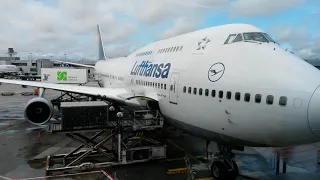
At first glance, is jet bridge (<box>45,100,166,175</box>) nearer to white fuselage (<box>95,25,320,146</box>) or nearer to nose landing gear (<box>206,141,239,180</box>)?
white fuselage (<box>95,25,320,146</box>)

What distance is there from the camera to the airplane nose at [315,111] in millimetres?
7387

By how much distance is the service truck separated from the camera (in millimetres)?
39116

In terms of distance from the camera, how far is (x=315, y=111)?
24.3 ft

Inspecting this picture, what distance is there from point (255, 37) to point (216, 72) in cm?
208

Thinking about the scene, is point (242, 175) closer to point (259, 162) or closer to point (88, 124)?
point (259, 162)

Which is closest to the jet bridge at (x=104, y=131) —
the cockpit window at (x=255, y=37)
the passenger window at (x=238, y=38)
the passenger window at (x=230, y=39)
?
the passenger window at (x=230, y=39)

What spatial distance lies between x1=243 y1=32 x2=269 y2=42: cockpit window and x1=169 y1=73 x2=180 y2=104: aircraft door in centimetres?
320

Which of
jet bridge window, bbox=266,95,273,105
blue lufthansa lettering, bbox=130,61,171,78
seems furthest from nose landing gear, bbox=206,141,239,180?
blue lufthansa lettering, bbox=130,61,171,78

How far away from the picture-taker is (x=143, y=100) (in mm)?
14562

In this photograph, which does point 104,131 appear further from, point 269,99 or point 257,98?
point 269,99

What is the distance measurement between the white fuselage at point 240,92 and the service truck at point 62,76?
97.0 ft

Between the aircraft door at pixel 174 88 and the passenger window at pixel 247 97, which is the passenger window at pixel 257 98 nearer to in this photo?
the passenger window at pixel 247 97

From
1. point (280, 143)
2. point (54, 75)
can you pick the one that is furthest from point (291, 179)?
point (54, 75)

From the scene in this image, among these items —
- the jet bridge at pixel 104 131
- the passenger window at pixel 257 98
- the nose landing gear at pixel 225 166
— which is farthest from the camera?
the jet bridge at pixel 104 131
